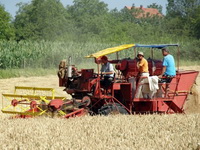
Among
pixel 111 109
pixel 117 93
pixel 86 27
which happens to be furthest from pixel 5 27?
pixel 111 109

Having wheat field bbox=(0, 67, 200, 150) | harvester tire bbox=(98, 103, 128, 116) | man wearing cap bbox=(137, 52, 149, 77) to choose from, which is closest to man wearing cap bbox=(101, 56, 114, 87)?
harvester tire bbox=(98, 103, 128, 116)

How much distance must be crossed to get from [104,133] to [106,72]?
3552 millimetres

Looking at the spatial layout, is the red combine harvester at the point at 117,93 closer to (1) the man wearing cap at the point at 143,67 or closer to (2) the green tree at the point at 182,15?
(1) the man wearing cap at the point at 143,67

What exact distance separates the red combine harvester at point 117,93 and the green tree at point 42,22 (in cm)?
3269

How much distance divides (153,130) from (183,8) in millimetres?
56849

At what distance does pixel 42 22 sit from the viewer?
2007 inches

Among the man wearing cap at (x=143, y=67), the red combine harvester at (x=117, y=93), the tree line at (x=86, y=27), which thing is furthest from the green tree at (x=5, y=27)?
the man wearing cap at (x=143, y=67)

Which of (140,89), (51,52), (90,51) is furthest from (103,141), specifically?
(90,51)

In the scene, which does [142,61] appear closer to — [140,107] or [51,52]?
[140,107]

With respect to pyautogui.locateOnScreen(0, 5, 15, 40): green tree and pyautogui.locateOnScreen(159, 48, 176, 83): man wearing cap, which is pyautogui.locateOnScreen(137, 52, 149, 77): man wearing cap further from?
pyautogui.locateOnScreen(0, 5, 15, 40): green tree

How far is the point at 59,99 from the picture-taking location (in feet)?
37.7

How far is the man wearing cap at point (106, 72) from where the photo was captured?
1219 cm

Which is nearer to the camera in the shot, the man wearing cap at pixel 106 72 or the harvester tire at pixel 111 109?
the harvester tire at pixel 111 109

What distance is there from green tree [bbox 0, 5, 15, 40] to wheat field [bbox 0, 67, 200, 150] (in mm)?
40338
